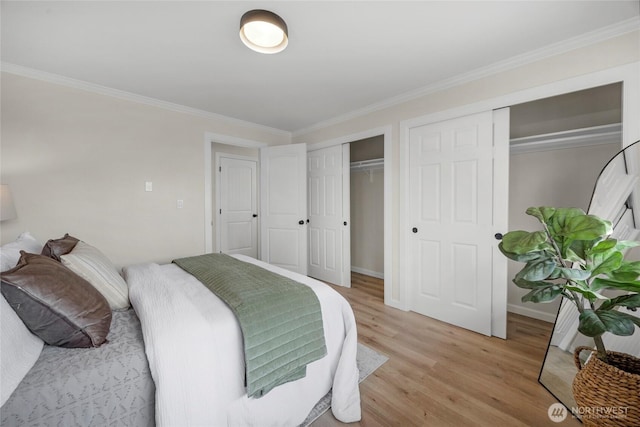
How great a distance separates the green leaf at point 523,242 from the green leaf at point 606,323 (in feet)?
1.18

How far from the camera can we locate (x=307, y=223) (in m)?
3.90

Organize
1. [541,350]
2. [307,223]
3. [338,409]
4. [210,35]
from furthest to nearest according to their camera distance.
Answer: [307,223]
[541,350]
[210,35]
[338,409]

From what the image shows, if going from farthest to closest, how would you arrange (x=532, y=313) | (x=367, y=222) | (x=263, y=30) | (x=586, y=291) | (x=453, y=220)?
(x=367, y=222) → (x=532, y=313) → (x=453, y=220) → (x=263, y=30) → (x=586, y=291)

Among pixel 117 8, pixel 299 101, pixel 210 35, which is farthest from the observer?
pixel 299 101

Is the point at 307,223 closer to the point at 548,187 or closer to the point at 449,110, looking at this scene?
the point at 449,110

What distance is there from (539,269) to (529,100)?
5.37 ft

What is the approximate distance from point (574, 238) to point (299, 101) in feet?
8.94

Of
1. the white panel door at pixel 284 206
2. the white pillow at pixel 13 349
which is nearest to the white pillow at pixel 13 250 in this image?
the white pillow at pixel 13 349

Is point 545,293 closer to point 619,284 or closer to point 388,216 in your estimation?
point 619,284

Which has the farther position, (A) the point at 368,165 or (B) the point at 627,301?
(A) the point at 368,165

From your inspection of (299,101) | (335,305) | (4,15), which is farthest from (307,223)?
(4,15)

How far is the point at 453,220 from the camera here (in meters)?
2.49

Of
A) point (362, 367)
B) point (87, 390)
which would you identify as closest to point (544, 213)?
point (362, 367)

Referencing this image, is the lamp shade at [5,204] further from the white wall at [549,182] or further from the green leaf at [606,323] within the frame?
the white wall at [549,182]
